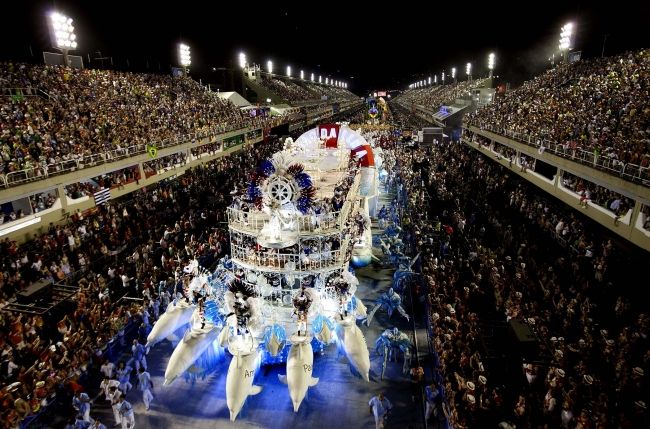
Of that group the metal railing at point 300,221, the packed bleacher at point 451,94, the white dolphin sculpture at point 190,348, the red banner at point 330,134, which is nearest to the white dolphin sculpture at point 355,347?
the metal railing at point 300,221

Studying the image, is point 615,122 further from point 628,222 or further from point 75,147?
point 75,147

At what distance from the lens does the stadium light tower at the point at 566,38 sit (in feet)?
163

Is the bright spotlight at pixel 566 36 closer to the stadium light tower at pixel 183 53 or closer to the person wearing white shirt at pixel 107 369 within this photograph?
the stadium light tower at pixel 183 53

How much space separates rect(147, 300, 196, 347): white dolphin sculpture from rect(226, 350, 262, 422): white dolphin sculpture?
318 centimetres

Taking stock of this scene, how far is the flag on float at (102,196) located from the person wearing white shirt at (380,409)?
1998 cm

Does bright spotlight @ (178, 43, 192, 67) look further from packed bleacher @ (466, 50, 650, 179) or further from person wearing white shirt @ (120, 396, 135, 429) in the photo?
person wearing white shirt @ (120, 396, 135, 429)

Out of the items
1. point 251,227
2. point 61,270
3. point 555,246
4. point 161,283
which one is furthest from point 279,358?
point 555,246

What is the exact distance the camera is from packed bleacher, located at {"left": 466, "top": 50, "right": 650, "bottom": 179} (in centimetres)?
1970

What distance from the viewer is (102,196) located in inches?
923

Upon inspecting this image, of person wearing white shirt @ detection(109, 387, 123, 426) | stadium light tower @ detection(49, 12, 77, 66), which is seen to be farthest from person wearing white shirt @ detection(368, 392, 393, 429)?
stadium light tower @ detection(49, 12, 77, 66)

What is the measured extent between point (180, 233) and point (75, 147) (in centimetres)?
865

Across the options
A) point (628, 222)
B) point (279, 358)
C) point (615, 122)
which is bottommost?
point (279, 358)

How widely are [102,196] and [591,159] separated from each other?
26.5 m

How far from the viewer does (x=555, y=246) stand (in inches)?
773
